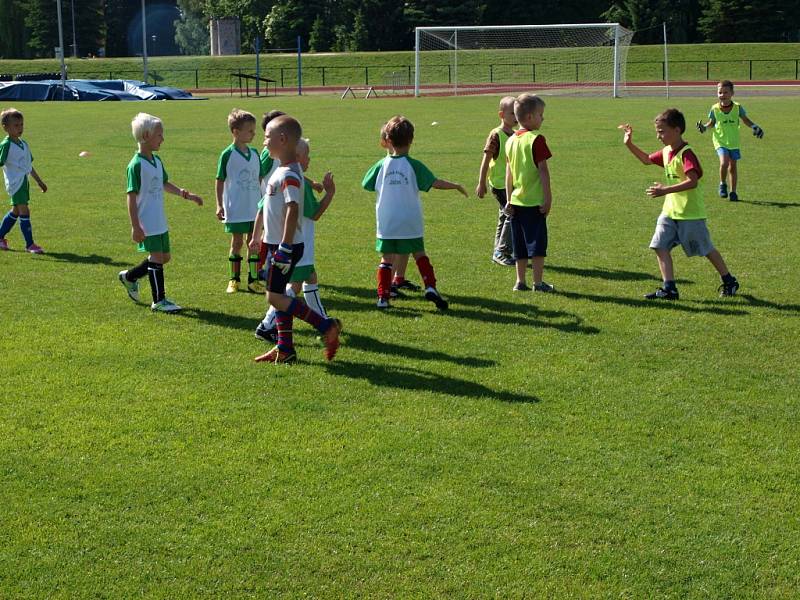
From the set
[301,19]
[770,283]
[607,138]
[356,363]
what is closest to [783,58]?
[301,19]

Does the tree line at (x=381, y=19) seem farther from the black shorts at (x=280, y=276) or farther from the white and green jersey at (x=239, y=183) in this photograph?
the black shorts at (x=280, y=276)

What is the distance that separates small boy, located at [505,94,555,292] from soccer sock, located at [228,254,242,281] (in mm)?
2640

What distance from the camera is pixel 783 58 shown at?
6331 cm

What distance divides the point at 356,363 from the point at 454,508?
2532 mm

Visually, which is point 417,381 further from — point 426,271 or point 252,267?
point 252,267

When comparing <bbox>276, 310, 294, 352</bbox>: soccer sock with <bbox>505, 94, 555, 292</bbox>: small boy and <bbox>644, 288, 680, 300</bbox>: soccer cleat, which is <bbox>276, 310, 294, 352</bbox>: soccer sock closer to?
<bbox>505, 94, 555, 292</bbox>: small boy

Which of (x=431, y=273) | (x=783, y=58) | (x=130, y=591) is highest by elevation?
(x=783, y=58)

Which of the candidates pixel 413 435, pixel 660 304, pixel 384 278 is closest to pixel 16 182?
pixel 384 278

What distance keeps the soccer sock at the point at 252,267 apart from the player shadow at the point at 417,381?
2638 millimetres

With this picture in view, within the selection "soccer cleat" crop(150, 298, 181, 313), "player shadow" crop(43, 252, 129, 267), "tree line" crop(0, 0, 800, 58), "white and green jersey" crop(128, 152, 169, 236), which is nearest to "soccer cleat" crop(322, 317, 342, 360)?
"soccer cleat" crop(150, 298, 181, 313)

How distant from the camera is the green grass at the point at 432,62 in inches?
2458

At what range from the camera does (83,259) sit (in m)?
11.2

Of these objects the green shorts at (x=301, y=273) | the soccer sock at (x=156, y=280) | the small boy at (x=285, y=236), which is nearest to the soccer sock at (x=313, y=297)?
the green shorts at (x=301, y=273)

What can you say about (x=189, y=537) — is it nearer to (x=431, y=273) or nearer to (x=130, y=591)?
(x=130, y=591)
